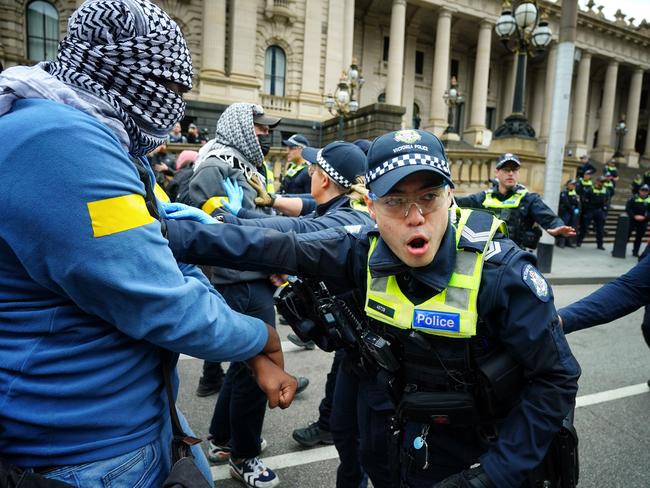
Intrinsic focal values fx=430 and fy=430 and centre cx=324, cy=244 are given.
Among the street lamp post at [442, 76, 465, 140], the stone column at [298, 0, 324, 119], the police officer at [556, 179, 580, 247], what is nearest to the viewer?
the police officer at [556, 179, 580, 247]

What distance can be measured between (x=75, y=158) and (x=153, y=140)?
1.29ft

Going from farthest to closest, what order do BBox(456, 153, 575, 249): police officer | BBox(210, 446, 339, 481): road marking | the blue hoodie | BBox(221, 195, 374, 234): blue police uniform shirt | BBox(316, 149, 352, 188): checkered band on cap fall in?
BBox(456, 153, 575, 249): police officer, BBox(210, 446, 339, 481): road marking, BBox(316, 149, 352, 188): checkered band on cap, BBox(221, 195, 374, 234): blue police uniform shirt, the blue hoodie

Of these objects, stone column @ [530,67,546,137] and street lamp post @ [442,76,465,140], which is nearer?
street lamp post @ [442,76,465,140]

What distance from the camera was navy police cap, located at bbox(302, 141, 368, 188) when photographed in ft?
8.90

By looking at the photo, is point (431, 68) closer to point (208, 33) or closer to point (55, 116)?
point (208, 33)

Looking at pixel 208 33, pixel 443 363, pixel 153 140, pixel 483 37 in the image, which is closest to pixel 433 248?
pixel 443 363

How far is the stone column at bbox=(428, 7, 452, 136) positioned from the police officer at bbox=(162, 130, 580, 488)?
3330cm

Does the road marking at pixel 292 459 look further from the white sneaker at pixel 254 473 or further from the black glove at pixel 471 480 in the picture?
the black glove at pixel 471 480

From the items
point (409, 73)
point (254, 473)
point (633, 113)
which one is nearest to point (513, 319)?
point (254, 473)

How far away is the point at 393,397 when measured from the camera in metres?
1.83

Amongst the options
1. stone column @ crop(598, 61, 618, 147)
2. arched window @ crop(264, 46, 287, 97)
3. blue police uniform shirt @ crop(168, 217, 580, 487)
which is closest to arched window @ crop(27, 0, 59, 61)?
arched window @ crop(264, 46, 287, 97)

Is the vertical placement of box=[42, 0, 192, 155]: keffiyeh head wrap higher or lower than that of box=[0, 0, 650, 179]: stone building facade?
lower

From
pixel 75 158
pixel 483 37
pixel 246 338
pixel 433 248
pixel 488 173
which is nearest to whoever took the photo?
pixel 75 158

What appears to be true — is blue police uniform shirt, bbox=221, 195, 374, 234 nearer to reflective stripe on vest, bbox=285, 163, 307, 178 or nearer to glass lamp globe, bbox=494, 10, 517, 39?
reflective stripe on vest, bbox=285, 163, 307, 178
